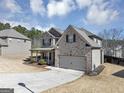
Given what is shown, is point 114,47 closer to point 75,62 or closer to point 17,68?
point 75,62

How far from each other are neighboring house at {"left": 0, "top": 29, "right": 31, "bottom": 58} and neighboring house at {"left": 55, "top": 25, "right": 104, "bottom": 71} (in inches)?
609

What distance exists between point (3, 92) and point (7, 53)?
31938mm

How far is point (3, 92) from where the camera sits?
448 inches

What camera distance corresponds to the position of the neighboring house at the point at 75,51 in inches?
1122

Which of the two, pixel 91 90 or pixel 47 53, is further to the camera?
pixel 47 53

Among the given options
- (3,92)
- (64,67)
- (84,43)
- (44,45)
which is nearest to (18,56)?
(44,45)

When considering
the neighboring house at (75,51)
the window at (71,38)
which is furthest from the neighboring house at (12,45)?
the window at (71,38)

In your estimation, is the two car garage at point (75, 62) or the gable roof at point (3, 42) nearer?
the two car garage at point (75, 62)

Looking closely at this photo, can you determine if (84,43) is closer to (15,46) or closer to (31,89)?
(31,89)

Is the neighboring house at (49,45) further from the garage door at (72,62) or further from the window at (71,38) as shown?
Answer: the window at (71,38)

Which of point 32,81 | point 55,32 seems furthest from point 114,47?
point 32,81

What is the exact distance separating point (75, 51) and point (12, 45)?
20.1 metres

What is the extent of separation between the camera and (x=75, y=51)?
98.5 ft

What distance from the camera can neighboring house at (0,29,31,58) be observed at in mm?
41375
